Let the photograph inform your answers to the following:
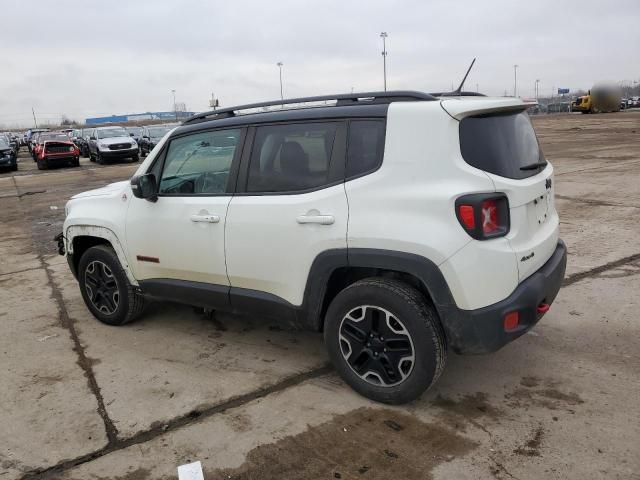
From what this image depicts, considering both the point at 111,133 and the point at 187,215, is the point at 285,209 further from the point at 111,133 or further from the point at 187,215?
the point at 111,133

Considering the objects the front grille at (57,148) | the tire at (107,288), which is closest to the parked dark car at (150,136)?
the front grille at (57,148)

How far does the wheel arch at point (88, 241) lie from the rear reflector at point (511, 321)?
2997mm

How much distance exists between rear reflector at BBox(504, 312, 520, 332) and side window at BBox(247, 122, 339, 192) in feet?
4.35

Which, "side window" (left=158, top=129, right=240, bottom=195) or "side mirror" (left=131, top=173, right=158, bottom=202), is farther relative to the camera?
"side mirror" (left=131, top=173, right=158, bottom=202)

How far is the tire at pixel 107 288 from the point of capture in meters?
4.61

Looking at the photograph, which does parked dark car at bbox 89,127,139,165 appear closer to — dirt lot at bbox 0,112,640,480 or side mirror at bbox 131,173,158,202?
dirt lot at bbox 0,112,640,480

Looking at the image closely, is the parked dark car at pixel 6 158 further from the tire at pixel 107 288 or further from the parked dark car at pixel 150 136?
the tire at pixel 107 288

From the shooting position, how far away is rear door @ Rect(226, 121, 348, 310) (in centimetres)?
329

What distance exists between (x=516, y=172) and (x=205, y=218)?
208 cm

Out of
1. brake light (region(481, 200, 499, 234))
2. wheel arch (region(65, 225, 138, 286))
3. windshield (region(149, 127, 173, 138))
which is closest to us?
brake light (region(481, 200, 499, 234))

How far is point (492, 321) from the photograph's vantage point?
2.90 metres

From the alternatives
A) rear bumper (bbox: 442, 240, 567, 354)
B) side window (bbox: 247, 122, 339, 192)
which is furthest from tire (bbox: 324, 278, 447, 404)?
side window (bbox: 247, 122, 339, 192)

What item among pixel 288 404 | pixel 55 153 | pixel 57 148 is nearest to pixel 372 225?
pixel 288 404

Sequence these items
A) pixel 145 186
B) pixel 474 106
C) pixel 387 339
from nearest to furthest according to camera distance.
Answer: pixel 474 106 < pixel 387 339 < pixel 145 186
